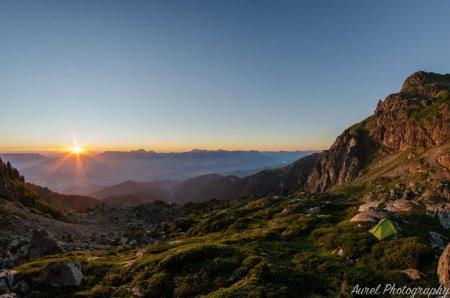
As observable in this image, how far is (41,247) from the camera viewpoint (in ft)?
126

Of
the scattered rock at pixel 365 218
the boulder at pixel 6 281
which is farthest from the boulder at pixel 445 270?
the boulder at pixel 6 281

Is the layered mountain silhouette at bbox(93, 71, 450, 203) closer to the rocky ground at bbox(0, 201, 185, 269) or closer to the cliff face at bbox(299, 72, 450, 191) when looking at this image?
the cliff face at bbox(299, 72, 450, 191)

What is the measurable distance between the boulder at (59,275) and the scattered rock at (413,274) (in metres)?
24.9

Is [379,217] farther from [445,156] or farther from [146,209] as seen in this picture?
[146,209]

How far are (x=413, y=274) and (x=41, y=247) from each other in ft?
126

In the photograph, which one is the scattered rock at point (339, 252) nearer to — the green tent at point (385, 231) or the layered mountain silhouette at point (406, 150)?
the green tent at point (385, 231)

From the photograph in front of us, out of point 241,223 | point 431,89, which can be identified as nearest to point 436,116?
point 431,89

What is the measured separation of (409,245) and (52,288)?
28252 mm

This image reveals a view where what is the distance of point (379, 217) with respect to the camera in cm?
3500

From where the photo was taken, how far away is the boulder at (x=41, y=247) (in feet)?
125

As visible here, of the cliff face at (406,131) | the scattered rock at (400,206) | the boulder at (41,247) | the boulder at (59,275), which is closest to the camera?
the boulder at (59,275)

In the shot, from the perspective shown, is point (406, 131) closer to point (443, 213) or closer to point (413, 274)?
point (443, 213)

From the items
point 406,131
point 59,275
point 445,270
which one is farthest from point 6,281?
point 406,131

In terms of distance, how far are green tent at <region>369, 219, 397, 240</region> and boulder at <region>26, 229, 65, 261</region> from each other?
35618 mm
